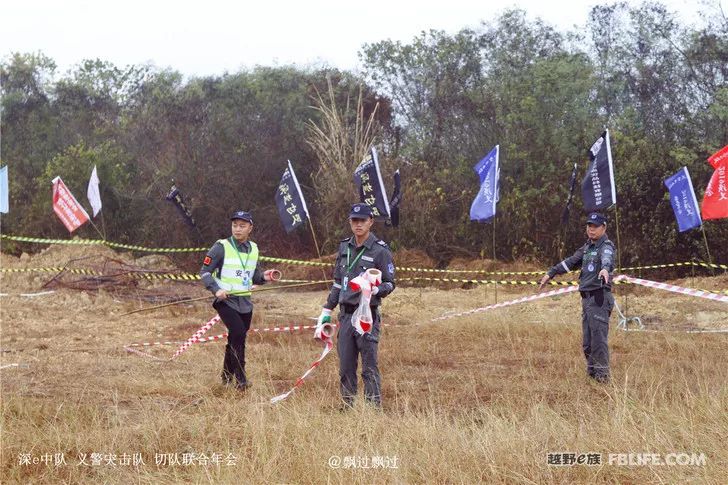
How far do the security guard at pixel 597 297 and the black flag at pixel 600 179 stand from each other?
3.49 meters

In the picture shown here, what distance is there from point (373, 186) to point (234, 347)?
21.4ft

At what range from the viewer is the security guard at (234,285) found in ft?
29.0

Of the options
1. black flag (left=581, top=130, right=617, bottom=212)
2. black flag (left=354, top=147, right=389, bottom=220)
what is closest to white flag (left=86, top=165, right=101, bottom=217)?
black flag (left=354, top=147, right=389, bottom=220)

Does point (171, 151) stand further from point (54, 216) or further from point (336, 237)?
point (336, 237)

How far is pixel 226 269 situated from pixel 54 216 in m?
22.1

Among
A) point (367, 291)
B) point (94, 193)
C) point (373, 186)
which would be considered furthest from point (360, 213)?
point (94, 193)

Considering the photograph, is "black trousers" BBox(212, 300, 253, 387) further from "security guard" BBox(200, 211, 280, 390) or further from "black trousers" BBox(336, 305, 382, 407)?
"black trousers" BBox(336, 305, 382, 407)

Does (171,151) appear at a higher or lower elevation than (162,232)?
higher

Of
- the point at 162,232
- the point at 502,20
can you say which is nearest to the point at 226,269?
the point at 162,232

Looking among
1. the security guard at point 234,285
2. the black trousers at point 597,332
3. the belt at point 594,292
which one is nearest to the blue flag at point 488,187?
the belt at point 594,292

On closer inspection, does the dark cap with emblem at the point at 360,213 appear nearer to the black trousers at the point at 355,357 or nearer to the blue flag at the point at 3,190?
the black trousers at the point at 355,357

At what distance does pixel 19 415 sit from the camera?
7016mm

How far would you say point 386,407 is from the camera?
808 centimetres

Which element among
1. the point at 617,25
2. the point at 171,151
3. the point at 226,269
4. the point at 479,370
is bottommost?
the point at 479,370
